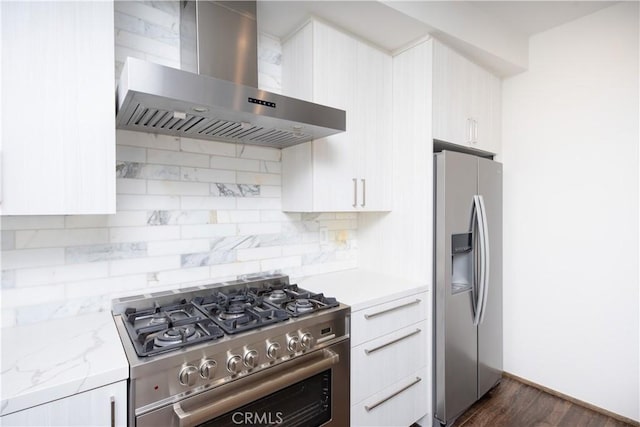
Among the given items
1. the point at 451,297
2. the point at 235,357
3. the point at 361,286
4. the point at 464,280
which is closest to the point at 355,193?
the point at 361,286

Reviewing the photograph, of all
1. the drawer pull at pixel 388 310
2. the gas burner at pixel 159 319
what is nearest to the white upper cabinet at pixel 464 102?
the drawer pull at pixel 388 310

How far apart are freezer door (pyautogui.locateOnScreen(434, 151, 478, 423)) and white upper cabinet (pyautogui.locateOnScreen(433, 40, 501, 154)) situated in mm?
247

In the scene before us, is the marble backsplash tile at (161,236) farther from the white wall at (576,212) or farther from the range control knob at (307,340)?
the white wall at (576,212)

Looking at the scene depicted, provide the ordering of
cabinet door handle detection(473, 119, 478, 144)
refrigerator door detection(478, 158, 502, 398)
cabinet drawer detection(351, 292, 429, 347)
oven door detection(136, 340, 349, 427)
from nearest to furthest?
oven door detection(136, 340, 349, 427) < cabinet drawer detection(351, 292, 429, 347) < refrigerator door detection(478, 158, 502, 398) < cabinet door handle detection(473, 119, 478, 144)

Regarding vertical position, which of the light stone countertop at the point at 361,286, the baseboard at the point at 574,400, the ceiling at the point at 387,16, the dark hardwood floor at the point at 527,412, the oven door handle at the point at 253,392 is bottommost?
the dark hardwood floor at the point at 527,412

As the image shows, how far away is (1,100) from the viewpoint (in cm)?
105

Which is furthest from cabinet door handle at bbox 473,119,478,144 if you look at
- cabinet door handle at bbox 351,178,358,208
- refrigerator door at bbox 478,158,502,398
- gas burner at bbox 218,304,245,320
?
gas burner at bbox 218,304,245,320

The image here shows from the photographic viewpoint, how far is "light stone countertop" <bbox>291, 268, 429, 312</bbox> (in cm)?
175

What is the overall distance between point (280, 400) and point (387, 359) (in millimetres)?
702

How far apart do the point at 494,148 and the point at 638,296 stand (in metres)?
1.33

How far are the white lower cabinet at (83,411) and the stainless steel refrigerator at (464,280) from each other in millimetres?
1709

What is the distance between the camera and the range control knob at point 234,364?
121 centimetres

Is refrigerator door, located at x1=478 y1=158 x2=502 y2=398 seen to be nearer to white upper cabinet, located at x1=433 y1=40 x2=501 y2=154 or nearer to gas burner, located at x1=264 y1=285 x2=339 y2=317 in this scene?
white upper cabinet, located at x1=433 y1=40 x2=501 y2=154

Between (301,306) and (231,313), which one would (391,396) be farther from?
(231,313)
